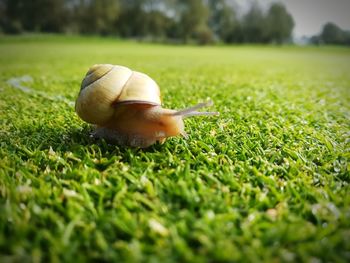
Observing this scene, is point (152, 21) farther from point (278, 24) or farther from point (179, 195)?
point (179, 195)

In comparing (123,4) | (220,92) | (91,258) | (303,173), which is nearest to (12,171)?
(91,258)

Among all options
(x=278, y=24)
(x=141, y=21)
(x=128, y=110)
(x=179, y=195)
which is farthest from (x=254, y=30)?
(x=179, y=195)

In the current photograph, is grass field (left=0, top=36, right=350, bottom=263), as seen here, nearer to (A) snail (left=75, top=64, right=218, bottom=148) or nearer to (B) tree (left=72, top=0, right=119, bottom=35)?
(A) snail (left=75, top=64, right=218, bottom=148)

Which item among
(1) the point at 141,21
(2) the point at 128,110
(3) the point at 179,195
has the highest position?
(1) the point at 141,21

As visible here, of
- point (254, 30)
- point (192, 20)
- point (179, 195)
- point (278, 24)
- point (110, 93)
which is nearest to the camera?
point (179, 195)

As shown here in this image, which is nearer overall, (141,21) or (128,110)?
(128,110)

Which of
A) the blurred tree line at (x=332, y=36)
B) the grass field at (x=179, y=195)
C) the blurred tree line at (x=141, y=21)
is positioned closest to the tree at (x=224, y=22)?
the blurred tree line at (x=141, y=21)

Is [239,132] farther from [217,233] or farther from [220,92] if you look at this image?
[220,92]
